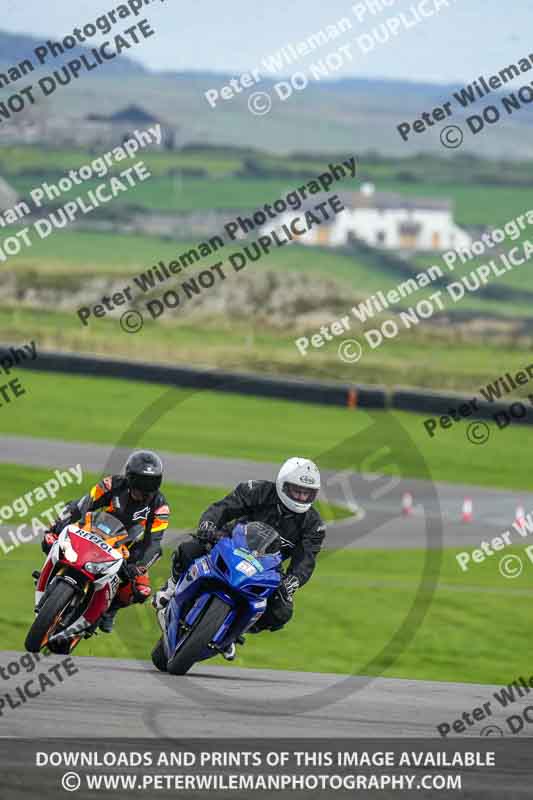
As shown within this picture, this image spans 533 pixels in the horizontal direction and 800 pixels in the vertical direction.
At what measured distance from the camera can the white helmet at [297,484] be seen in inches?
398

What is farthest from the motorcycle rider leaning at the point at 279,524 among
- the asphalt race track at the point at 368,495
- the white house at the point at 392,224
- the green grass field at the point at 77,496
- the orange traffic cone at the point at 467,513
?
the white house at the point at 392,224

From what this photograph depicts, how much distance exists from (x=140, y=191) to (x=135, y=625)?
10847 centimetres

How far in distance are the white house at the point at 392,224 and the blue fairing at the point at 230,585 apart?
360 ft

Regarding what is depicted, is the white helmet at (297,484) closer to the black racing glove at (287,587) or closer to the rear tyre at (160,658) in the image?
the black racing glove at (287,587)

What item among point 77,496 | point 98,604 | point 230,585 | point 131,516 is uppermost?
point 131,516

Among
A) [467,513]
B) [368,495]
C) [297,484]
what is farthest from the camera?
[368,495]

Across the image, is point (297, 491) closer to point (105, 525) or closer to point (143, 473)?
point (143, 473)

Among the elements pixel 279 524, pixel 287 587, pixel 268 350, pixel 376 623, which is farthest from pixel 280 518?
pixel 268 350

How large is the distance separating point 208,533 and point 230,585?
0.52m

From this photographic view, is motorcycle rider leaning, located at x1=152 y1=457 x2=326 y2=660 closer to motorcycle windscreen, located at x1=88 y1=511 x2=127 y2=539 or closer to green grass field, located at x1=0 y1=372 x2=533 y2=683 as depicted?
motorcycle windscreen, located at x1=88 y1=511 x2=127 y2=539

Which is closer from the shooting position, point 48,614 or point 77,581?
point 48,614

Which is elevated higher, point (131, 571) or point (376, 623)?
point (131, 571)

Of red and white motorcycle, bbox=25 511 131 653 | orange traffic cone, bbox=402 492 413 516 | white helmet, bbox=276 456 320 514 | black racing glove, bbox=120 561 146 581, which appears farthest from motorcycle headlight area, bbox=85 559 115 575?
orange traffic cone, bbox=402 492 413 516

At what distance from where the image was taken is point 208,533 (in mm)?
9852
